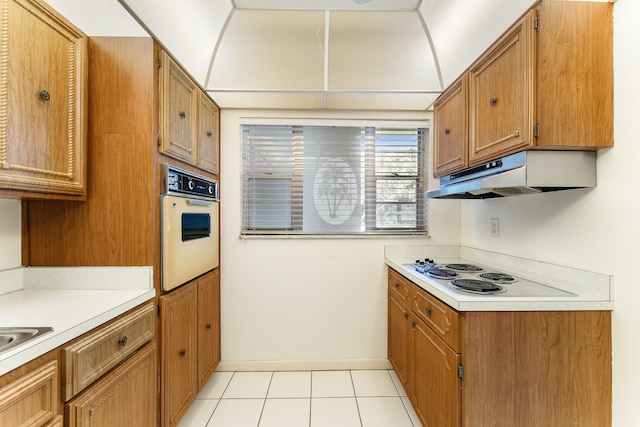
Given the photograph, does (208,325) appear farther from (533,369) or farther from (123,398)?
(533,369)

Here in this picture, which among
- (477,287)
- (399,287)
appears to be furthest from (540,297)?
(399,287)

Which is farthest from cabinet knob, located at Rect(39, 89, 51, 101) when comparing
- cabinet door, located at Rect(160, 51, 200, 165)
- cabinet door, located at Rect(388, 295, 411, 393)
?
cabinet door, located at Rect(388, 295, 411, 393)

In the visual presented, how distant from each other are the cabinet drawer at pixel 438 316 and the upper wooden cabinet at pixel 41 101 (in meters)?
1.93

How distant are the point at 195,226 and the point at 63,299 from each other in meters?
0.76

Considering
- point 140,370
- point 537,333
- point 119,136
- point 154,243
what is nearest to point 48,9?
point 119,136

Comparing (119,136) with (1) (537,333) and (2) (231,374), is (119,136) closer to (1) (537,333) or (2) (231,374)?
(2) (231,374)

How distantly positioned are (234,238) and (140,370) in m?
1.26

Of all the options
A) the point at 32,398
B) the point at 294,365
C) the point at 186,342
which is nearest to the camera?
the point at 32,398

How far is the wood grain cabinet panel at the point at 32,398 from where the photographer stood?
30.5 inches

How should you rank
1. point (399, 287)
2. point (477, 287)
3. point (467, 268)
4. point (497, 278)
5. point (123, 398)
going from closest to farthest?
point (123, 398), point (477, 287), point (497, 278), point (467, 268), point (399, 287)

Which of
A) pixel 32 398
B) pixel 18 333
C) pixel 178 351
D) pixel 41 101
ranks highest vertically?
pixel 41 101

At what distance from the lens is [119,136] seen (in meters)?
1.48

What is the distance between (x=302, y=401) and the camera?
204cm

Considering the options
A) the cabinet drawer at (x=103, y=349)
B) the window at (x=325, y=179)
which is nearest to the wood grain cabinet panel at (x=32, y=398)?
the cabinet drawer at (x=103, y=349)
